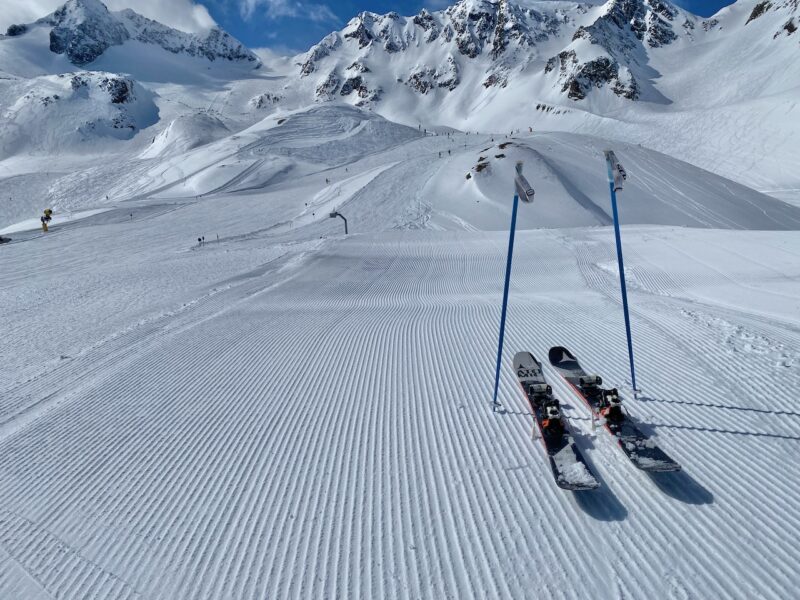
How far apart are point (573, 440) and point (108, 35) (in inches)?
6832

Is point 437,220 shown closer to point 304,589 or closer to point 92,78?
point 304,589

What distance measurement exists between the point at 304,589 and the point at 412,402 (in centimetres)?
378

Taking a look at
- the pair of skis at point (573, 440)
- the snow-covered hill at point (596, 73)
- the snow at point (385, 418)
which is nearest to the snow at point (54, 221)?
the snow at point (385, 418)

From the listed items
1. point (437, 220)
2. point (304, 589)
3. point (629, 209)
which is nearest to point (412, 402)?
point (304, 589)

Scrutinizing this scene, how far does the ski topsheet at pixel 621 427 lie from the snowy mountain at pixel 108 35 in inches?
6348

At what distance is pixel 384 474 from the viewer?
605 cm

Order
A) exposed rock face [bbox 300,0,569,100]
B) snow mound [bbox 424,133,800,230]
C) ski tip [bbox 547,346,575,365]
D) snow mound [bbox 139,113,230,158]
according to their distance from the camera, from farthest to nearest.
Answer: exposed rock face [bbox 300,0,569,100] → snow mound [bbox 139,113,230,158] → snow mound [bbox 424,133,800,230] → ski tip [bbox 547,346,575,365]

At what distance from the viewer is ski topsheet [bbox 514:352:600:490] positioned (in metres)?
5.41

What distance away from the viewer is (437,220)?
3122 cm

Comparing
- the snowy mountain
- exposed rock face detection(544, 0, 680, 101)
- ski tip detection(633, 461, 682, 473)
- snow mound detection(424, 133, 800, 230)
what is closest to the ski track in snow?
ski tip detection(633, 461, 682, 473)

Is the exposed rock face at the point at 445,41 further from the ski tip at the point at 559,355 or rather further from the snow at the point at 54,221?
the ski tip at the point at 559,355

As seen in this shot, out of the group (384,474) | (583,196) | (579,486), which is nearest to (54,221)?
(384,474)

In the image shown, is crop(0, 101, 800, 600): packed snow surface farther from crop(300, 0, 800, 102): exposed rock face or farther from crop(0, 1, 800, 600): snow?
crop(300, 0, 800, 102): exposed rock face

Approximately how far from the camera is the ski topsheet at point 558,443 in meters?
5.41
